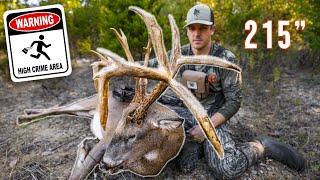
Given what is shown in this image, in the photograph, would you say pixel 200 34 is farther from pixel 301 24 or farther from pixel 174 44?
pixel 301 24

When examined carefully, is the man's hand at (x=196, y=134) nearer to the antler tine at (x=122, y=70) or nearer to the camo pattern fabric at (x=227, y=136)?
the camo pattern fabric at (x=227, y=136)

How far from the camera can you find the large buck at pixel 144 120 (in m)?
3.18

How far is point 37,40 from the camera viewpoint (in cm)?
568

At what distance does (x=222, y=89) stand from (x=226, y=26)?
152 inches

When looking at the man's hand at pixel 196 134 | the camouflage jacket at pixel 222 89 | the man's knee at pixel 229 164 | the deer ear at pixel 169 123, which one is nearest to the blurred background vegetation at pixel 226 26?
the camouflage jacket at pixel 222 89

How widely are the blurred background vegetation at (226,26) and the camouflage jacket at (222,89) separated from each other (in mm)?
2773

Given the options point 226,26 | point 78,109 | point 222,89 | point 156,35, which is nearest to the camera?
point 156,35

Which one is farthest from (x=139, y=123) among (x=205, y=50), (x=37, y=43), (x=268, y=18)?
(x=268, y=18)

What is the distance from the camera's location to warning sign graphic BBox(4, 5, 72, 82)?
5555mm

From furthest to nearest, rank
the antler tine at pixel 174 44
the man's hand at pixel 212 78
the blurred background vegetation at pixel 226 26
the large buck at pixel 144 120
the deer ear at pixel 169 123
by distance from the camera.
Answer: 1. the blurred background vegetation at pixel 226 26
2. the man's hand at pixel 212 78
3. the deer ear at pixel 169 123
4. the antler tine at pixel 174 44
5. the large buck at pixel 144 120

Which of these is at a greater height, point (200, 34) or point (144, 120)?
point (200, 34)

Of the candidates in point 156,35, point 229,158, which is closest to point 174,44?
point 156,35

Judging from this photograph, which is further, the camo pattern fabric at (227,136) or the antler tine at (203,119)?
the camo pattern fabric at (227,136)

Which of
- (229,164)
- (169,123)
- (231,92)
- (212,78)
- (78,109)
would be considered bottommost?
(229,164)
